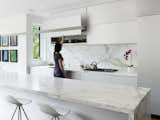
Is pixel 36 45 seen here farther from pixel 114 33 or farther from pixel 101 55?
pixel 114 33

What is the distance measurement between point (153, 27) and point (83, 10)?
1.83 m

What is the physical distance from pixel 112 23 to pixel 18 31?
3019 millimetres

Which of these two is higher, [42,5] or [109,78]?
[42,5]

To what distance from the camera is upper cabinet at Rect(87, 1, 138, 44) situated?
145 inches

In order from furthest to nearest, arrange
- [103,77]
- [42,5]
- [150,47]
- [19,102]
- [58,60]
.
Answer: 1. [42,5]
2. [103,77]
3. [58,60]
4. [150,47]
5. [19,102]

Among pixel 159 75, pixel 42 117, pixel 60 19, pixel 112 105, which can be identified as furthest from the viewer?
pixel 60 19

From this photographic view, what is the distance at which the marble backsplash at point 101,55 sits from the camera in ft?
13.9

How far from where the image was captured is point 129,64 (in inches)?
166

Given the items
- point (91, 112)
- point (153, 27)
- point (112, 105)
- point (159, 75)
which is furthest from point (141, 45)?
point (112, 105)

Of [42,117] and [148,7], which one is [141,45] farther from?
[42,117]

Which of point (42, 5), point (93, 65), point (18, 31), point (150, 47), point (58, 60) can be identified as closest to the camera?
point (150, 47)

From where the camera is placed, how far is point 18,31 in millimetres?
5301

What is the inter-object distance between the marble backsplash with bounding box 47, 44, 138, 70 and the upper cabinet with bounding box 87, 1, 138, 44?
489mm

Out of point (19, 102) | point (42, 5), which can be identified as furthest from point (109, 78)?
point (42, 5)
